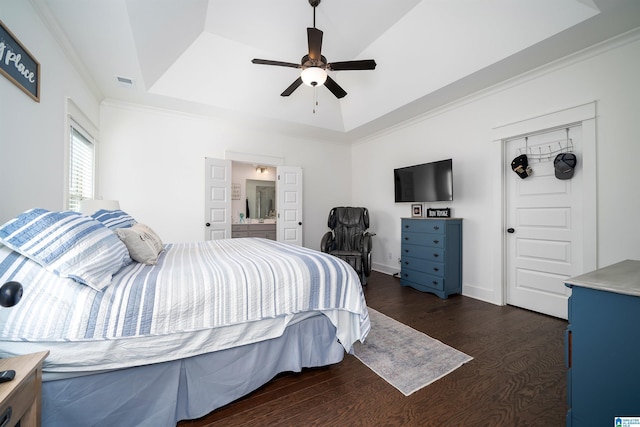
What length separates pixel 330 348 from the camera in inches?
66.4

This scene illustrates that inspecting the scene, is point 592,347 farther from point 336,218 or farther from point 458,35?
point 336,218

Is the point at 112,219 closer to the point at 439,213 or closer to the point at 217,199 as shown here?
the point at 217,199

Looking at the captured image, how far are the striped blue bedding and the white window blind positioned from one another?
178 centimetres

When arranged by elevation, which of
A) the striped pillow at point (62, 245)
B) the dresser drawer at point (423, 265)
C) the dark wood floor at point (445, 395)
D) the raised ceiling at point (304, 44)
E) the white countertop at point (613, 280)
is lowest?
the dark wood floor at point (445, 395)

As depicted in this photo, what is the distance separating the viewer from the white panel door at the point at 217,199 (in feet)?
12.6

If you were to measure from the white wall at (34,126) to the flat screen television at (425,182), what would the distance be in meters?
4.03

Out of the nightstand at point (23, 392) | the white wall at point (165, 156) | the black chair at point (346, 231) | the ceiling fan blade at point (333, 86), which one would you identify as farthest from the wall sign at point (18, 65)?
the black chair at point (346, 231)

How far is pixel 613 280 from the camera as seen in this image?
41.1 inches

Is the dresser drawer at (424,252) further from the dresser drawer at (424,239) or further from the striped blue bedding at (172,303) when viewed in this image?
the striped blue bedding at (172,303)

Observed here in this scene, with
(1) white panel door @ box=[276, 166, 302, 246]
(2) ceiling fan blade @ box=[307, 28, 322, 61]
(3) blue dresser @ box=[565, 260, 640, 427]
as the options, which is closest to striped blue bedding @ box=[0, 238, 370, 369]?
(3) blue dresser @ box=[565, 260, 640, 427]

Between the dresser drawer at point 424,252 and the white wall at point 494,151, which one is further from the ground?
the white wall at point 494,151

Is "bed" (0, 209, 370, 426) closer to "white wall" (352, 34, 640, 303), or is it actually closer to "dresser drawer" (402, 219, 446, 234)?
"dresser drawer" (402, 219, 446, 234)

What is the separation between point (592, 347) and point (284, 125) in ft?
13.7

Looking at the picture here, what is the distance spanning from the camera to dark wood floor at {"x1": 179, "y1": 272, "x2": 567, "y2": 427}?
4.23ft
